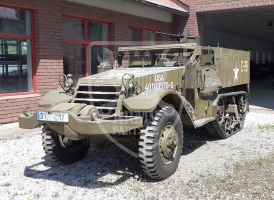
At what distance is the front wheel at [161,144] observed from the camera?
13.7ft

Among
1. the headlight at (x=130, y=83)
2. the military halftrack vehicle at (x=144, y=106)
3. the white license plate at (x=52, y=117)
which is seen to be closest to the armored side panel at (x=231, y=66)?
the military halftrack vehicle at (x=144, y=106)

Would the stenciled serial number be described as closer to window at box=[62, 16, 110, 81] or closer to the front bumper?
the front bumper

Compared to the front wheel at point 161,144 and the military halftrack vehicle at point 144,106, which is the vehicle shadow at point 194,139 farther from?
the front wheel at point 161,144

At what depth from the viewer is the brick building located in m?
7.61

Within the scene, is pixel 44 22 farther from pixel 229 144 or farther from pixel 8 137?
pixel 229 144

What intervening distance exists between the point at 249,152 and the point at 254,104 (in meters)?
6.56

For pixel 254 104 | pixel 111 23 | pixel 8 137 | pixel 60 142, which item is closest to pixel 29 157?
pixel 60 142

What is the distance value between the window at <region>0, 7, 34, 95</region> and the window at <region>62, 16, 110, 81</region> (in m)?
1.07

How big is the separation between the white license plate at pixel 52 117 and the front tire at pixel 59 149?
0.68 m

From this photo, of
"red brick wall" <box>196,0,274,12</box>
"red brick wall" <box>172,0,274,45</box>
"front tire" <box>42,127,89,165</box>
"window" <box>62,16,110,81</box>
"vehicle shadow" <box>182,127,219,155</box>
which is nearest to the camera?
"front tire" <box>42,127,89,165</box>

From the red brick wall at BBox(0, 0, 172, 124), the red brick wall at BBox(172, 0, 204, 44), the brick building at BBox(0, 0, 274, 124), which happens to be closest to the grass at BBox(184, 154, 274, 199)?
the red brick wall at BBox(0, 0, 172, 124)

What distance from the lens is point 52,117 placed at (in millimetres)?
4082

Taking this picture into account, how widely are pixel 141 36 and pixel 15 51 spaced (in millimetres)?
4942

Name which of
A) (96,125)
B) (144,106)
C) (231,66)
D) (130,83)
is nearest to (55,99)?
(130,83)
